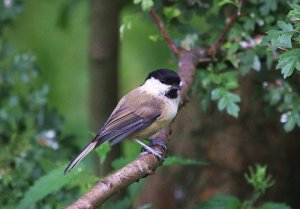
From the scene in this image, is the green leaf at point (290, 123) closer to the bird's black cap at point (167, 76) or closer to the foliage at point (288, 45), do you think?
the foliage at point (288, 45)

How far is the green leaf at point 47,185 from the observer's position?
3.38 metres

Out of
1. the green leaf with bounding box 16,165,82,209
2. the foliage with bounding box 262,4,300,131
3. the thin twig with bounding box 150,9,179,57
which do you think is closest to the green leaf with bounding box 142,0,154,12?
the thin twig with bounding box 150,9,179,57

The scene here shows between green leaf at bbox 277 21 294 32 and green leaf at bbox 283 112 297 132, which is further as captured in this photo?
green leaf at bbox 283 112 297 132

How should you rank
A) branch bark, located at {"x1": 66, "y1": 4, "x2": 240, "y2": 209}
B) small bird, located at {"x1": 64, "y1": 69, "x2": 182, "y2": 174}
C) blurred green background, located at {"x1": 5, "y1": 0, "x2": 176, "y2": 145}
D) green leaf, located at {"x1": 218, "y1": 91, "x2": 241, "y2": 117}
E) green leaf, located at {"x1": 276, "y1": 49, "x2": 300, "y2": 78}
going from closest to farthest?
branch bark, located at {"x1": 66, "y1": 4, "x2": 240, "y2": 209}, green leaf, located at {"x1": 276, "y1": 49, "x2": 300, "y2": 78}, green leaf, located at {"x1": 218, "y1": 91, "x2": 241, "y2": 117}, small bird, located at {"x1": 64, "y1": 69, "x2": 182, "y2": 174}, blurred green background, located at {"x1": 5, "y1": 0, "x2": 176, "y2": 145}

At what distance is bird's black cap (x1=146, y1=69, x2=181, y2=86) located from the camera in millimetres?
3807

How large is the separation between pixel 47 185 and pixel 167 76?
0.94 meters

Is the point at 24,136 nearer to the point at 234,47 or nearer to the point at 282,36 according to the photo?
the point at 234,47

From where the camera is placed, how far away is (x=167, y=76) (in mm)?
3879

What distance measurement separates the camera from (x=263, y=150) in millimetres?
4949

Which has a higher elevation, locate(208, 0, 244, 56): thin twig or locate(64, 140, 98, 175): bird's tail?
locate(208, 0, 244, 56): thin twig

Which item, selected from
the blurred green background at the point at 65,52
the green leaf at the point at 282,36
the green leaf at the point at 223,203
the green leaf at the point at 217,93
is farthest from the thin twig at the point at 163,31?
the blurred green background at the point at 65,52

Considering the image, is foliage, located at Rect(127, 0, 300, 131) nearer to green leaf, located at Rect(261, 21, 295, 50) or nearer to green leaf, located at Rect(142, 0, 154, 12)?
green leaf, located at Rect(142, 0, 154, 12)

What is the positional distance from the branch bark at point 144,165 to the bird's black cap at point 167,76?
65 mm

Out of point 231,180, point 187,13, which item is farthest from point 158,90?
point 231,180
